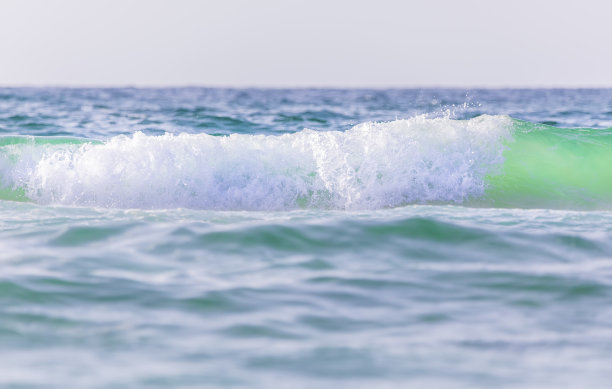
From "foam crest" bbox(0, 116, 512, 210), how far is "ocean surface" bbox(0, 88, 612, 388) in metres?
0.02

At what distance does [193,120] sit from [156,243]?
13.3m

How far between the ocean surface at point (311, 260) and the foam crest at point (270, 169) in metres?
0.02

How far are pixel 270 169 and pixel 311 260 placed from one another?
10.8 ft

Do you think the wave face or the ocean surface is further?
the wave face

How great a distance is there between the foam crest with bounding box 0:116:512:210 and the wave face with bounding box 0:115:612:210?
0.01m

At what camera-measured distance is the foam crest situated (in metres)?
7.82

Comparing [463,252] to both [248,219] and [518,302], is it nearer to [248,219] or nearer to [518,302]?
[518,302]

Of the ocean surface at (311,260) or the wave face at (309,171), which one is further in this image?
the wave face at (309,171)

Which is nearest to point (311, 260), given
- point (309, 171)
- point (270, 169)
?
point (309, 171)

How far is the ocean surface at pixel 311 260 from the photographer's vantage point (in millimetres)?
3350

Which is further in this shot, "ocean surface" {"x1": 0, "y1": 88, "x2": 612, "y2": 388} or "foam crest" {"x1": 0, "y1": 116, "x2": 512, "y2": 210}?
"foam crest" {"x1": 0, "y1": 116, "x2": 512, "y2": 210}

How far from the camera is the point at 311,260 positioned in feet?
16.7

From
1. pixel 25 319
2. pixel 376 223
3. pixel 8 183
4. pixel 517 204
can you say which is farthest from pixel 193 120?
pixel 25 319

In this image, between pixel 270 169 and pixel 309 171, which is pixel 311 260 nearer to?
pixel 309 171
